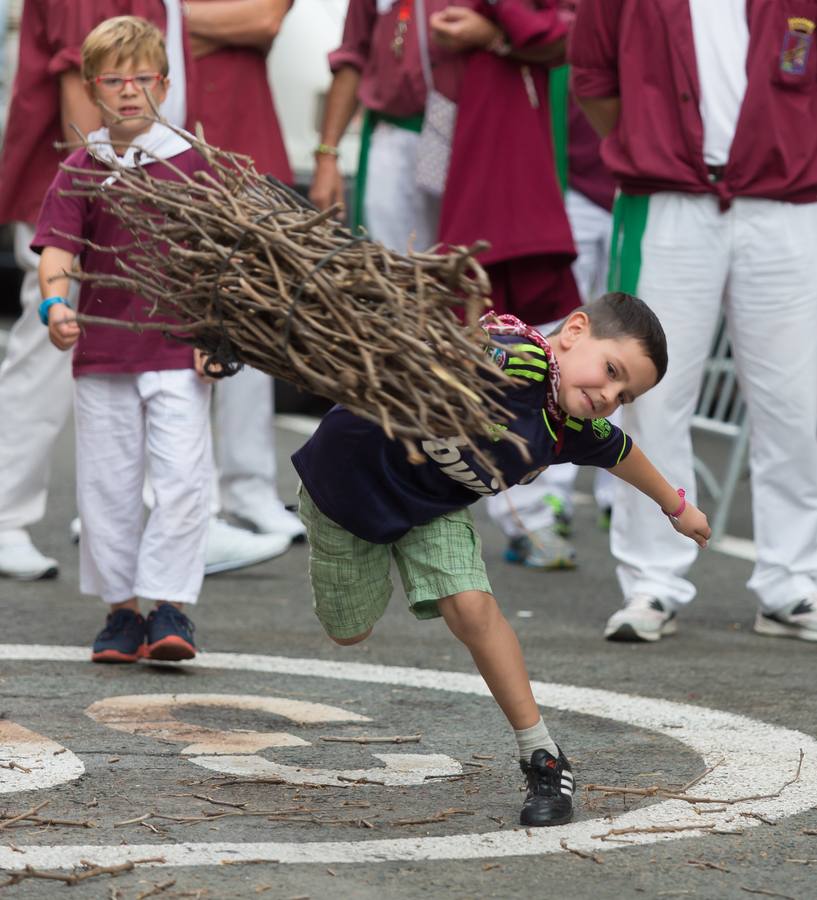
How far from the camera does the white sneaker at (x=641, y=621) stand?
18.2ft

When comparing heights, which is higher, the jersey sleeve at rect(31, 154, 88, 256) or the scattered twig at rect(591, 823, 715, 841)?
the jersey sleeve at rect(31, 154, 88, 256)

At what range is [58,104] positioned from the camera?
6.03m

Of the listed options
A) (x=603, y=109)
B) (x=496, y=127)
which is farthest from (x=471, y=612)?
(x=496, y=127)

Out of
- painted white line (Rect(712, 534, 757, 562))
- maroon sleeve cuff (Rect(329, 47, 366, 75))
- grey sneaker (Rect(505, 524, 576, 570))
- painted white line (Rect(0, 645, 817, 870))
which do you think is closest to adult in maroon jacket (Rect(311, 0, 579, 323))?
maroon sleeve cuff (Rect(329, 47, 366, 75))

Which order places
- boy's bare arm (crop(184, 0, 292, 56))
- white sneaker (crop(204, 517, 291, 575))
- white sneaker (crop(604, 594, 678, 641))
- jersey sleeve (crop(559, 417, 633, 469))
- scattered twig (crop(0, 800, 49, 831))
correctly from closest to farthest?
scattered twig (crop(0, 800, 49, 831)), jersey sleeve (crop(559, 417, 633, 469)), white sneaker (crop(604, 594, 678, 641)), boy's bare arm (crop(184, 0, 292, 56)), white sneaker (crop(204, 517, 291, 575))

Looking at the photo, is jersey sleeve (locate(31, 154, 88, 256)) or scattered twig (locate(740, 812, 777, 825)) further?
jersey sleeve (locate(31, 154, 88, 256))

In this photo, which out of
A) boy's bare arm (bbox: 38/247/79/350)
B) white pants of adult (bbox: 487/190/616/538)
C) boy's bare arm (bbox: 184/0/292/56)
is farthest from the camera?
white pants of adult (bbox: 487/190/616/538)

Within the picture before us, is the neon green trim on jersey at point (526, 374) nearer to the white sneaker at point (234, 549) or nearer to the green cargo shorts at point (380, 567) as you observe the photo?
the green cargo shorts at point (380, 567)

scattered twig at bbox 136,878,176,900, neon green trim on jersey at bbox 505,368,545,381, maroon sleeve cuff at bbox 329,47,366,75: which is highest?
maroon sleeve cuff at bbox 329,47,366,75

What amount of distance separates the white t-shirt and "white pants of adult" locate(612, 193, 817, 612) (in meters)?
0.25

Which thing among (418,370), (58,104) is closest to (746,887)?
A: (418,370)

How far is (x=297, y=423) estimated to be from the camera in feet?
34.4

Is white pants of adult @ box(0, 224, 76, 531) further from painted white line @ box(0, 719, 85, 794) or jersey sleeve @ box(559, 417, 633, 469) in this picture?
jersey sleeve @ box(559, 417, 633, 469)

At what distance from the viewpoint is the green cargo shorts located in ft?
12.3
